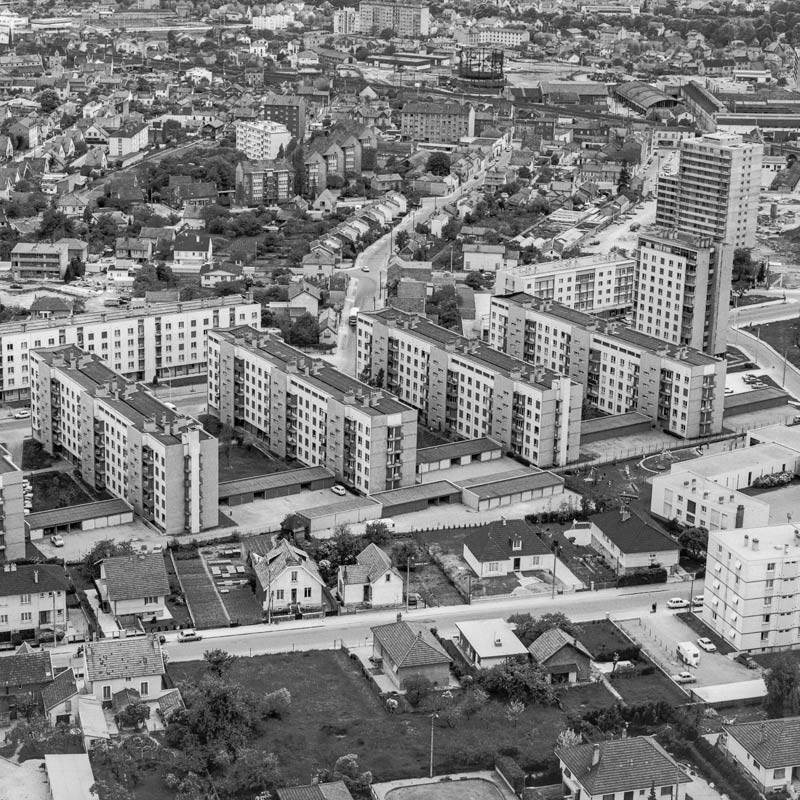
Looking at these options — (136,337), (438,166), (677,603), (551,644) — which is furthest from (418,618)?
(438,166)

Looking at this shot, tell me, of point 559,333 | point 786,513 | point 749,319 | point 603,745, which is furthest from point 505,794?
point 749,319

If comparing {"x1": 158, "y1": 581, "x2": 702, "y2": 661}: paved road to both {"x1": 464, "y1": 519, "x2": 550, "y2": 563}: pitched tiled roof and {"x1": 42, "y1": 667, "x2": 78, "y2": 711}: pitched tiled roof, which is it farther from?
{"x1": 42, "y1": 667, "x2": 78, "y2": 711}: pitched tiled roof

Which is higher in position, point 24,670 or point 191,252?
point 191,252

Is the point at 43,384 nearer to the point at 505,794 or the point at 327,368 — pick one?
the point at 327,368

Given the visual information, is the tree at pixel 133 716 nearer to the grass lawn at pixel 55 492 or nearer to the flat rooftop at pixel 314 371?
the grass lawn at pixel 55 492

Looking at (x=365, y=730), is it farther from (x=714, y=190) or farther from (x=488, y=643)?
(x=714, y=190)

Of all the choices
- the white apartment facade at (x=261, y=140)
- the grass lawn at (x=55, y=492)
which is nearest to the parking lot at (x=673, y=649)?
the grass lawn at (x=55, y=492)

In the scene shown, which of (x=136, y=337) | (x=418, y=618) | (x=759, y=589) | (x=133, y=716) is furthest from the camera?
(x=136, y=337)
